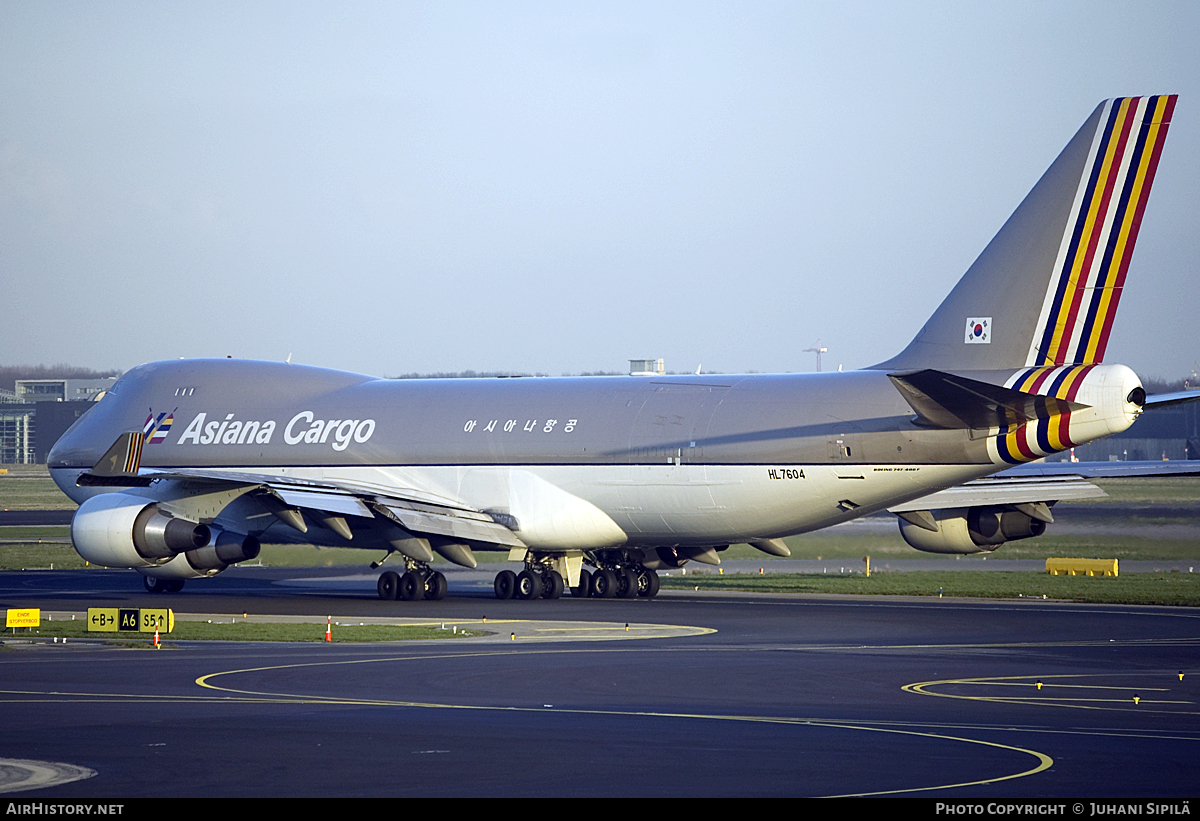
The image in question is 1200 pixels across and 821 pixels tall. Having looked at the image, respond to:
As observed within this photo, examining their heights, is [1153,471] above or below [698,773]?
above

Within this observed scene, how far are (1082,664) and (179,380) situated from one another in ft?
95.3

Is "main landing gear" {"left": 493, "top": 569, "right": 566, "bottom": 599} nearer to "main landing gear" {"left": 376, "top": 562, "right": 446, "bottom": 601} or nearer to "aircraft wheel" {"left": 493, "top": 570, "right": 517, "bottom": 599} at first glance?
"aircraft wheel" {"left": 493, "top": 570, "right": 517, "bottom": 599}

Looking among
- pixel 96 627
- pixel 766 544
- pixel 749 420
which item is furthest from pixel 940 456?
pixel 96 627

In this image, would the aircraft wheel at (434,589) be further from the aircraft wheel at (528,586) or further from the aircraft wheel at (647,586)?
the aircraft wheel at (647,586)

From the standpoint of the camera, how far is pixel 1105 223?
104ft

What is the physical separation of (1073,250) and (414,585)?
1670 centimetres

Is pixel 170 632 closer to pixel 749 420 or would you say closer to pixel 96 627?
pixel 96 627

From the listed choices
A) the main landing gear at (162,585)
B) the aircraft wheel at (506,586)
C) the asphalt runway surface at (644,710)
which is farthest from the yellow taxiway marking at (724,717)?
the main landing gear at (162,585)

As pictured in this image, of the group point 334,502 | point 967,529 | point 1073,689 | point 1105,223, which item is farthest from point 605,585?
point 1073,689

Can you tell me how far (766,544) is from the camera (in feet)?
130

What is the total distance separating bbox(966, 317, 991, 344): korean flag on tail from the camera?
3300cm

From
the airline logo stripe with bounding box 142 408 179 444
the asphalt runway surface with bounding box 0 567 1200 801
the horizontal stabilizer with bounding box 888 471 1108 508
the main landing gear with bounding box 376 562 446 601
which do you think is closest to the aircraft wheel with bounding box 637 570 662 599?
the main landing gear with bounding box 376 562 446 601

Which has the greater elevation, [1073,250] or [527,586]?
[1073,250]

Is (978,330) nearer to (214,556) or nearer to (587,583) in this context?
(587,583)
